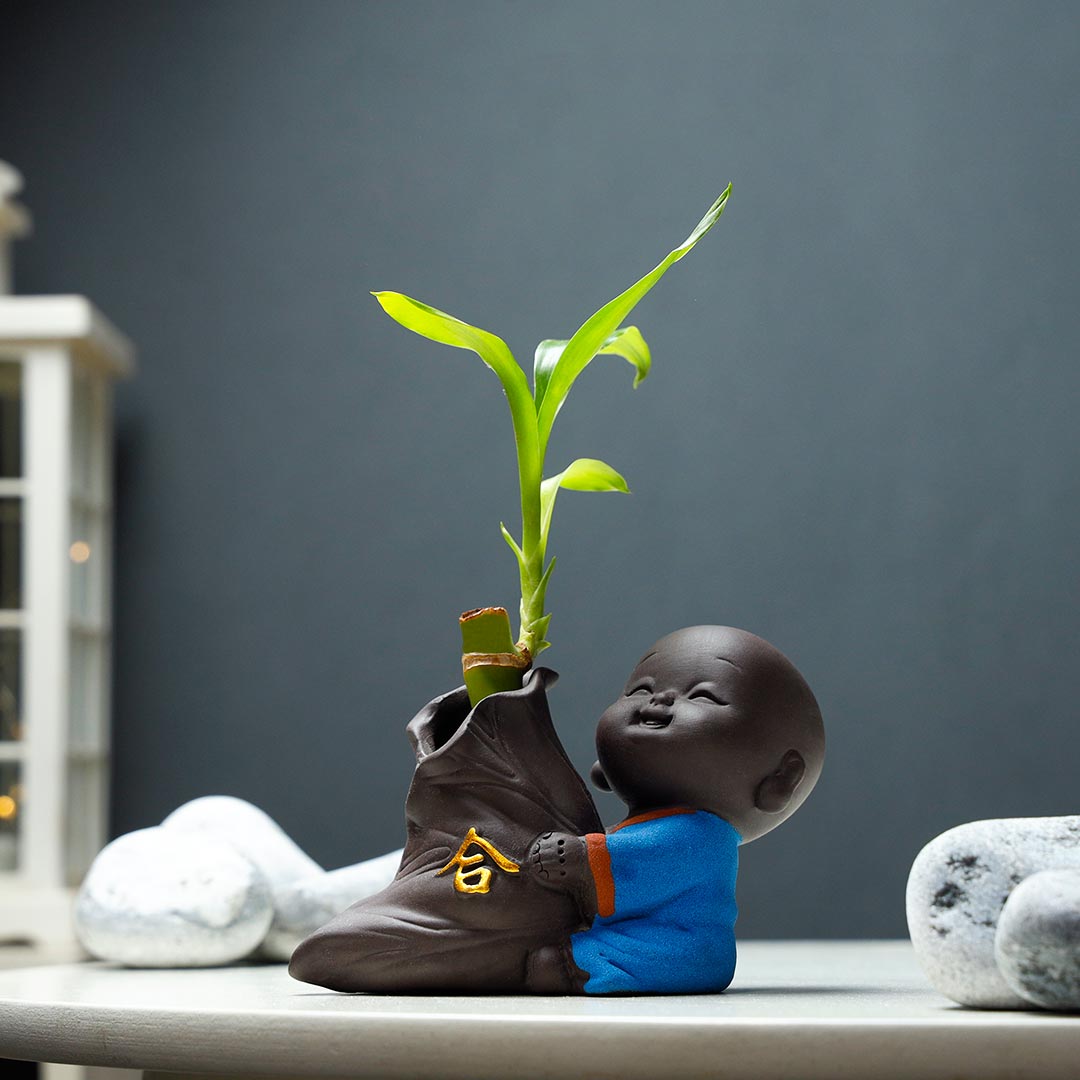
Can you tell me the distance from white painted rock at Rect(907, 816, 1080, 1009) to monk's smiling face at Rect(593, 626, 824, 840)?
0.13 metres

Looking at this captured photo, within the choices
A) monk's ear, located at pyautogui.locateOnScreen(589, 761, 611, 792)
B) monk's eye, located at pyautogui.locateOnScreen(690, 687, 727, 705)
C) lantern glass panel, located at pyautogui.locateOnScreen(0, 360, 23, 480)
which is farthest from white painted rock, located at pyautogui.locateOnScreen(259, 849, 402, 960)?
lantern glass panel, located at pyautogui.locateOnScreen(0, 360, 23, 480)

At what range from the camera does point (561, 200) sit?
2299 millimetres

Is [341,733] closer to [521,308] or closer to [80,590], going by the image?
[80,590]

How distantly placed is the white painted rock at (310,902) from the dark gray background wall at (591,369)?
3.20 feet

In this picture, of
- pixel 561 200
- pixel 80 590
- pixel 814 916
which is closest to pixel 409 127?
pixel 561 200

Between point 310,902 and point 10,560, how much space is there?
104cm

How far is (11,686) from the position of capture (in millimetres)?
1997

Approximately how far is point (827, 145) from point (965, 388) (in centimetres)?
46

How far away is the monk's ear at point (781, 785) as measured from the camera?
90 centimetres

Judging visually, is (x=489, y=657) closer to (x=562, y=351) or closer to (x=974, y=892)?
(x=562, y=351)

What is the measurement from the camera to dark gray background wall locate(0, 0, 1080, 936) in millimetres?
2207

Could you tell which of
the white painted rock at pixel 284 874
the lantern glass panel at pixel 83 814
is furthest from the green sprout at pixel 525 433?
the lantern glass panel at pixel 83 814

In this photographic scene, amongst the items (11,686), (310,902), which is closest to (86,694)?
(11,686)

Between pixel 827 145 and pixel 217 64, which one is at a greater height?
pixel 217 64
